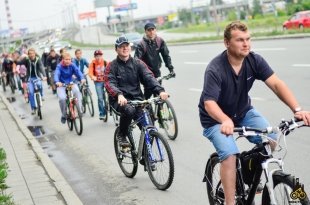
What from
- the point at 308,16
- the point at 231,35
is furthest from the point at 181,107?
the point at 308,16

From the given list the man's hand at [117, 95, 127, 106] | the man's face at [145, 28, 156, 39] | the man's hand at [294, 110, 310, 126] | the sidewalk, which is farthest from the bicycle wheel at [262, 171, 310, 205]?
the man's face at [145, 28, 156, 39]

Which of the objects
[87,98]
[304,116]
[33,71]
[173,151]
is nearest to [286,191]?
[304,116]

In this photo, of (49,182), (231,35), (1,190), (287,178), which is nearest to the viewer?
(287,178)

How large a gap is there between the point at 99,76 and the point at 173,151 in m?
4.72

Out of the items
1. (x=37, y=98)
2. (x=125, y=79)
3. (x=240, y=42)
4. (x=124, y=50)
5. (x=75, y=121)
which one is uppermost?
(x=240, y=42)

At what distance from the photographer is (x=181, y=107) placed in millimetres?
13430

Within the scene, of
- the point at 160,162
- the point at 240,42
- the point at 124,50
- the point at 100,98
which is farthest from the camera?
the point at 100,98

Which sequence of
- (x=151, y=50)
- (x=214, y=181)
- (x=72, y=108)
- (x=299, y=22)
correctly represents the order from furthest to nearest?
(x=299, y=22), (x=72, y=108), (x=151, y=50), (x=214, y=181)

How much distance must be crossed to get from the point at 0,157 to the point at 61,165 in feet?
4.63

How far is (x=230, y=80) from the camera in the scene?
4.49 m

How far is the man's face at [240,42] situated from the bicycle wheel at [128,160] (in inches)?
128

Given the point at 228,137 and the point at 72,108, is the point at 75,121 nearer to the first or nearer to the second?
the point at 72,108

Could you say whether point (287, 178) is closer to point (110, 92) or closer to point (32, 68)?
point (110, 92)

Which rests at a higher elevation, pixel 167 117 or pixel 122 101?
pixel 122 101
